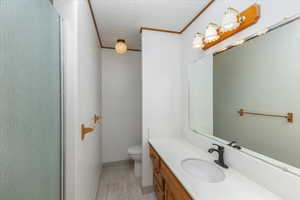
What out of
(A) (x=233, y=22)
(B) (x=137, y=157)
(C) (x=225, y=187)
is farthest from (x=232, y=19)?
(B) (x=137, y=157)

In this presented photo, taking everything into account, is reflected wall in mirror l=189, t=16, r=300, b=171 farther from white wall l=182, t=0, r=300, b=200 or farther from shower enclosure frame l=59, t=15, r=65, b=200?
shower enclosure frame l=59, t=15, r=65, b=200

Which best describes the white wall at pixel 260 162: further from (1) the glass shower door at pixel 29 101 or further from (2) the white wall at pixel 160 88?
(1) the glass shower door at pixel 29 101

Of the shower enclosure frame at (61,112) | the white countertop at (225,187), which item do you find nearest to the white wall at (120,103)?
the white countertop at (225,187)

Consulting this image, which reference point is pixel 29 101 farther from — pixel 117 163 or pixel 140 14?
pixel 117 163

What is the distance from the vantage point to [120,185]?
6.50 feet

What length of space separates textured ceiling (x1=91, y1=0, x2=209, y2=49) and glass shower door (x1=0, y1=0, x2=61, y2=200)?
793mm

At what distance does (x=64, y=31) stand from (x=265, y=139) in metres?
1.65

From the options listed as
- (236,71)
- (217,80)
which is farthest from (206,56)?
(236,71)

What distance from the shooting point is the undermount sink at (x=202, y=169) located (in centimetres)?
111

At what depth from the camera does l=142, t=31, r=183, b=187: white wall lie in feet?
5.86

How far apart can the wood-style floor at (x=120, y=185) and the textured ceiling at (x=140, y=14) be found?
7.85ft

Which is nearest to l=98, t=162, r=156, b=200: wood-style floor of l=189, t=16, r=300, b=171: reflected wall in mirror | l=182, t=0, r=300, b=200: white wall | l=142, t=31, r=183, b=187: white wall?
l=142, t=31, r=183, b=187: white wall

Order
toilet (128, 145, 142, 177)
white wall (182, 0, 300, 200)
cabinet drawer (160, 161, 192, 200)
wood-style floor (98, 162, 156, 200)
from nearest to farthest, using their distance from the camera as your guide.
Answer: white wall (182, 0, 300, 200), cabinet drawer (160, 161, 192, 200), wood-style floor (98, 162, 156, 200), toilet (128, 145, 142, 177)

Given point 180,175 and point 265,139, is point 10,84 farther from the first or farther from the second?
point 265,139
